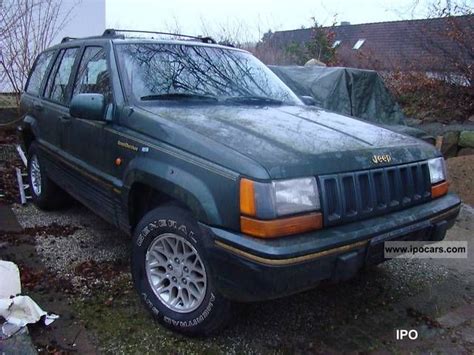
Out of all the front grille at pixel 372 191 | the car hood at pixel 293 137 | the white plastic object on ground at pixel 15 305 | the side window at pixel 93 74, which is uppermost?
the side window at pixel 93 74

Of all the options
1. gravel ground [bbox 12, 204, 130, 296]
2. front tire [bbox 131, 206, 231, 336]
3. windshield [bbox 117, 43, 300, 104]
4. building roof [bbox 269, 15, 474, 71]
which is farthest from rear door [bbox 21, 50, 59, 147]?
building roof [bbox 269, 15, 474, 71]

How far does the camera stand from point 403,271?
4020mm

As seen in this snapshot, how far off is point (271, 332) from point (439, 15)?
10.0 m

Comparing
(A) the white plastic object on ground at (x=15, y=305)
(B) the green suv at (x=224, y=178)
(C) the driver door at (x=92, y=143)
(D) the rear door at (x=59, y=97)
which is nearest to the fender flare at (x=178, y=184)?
(B) the green suv at (x=224, y=178)

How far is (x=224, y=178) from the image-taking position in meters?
2.47

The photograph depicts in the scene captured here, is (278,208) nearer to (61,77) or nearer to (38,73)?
(61,77)

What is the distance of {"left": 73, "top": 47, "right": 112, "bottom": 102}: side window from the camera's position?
3.62 meters

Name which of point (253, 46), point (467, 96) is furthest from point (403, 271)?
point (253, 46)

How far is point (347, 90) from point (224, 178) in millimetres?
5936

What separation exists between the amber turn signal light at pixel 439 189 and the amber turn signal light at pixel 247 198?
144 centimetres

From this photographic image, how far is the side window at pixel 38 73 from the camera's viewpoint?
502 centimetres

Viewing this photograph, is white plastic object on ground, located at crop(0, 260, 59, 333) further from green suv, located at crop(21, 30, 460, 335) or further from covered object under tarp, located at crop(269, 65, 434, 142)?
covered object under tarp, located at crop(269, 65, 434, 142)

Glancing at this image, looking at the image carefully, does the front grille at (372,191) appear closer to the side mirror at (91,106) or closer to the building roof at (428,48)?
the side mirror at (91,106)

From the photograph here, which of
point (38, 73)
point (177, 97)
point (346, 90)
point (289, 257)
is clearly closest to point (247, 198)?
point (289, 257)
